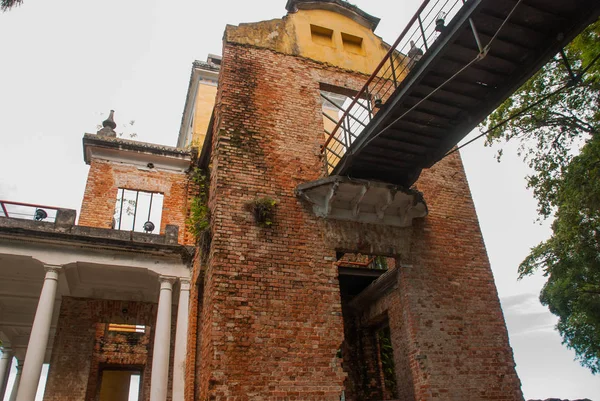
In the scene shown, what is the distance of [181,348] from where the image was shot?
31.0ft

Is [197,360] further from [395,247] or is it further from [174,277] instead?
[395,247]

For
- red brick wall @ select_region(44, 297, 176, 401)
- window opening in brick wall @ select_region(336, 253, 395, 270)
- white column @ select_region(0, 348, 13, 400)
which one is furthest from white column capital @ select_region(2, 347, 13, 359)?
window opening in brick wall @ select_region(336, 253, 395, 270)

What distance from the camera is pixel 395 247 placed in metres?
8.73

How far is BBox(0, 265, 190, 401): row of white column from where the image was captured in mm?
8664

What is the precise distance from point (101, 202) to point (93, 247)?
260 cm

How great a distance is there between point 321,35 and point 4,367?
47.9 ft

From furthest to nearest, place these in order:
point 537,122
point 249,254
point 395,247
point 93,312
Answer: point 537,122 → point 93,312 → point 395,247 → point 249,254

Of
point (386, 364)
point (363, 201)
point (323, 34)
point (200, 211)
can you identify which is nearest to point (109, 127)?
point (200, 211)

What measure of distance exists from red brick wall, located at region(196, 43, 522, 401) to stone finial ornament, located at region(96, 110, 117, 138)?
6021 mm

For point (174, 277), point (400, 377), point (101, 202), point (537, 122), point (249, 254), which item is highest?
point (537, 122)

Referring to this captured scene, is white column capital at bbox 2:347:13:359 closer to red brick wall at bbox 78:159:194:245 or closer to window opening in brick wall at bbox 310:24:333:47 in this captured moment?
red brick wall at bbox 78:159:194:245

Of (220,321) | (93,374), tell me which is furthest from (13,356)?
(220,321)

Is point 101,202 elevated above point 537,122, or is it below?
below

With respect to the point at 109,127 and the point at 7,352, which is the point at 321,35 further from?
the point at 7,352
